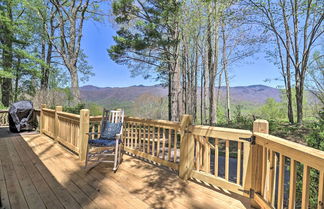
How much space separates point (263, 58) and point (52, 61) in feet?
45.6

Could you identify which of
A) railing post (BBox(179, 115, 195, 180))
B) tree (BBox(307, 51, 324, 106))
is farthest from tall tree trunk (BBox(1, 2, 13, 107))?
tree (BBox(307, 51, 324, 106))

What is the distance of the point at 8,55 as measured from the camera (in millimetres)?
9969

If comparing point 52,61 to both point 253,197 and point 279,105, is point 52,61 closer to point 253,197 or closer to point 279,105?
point 253,197

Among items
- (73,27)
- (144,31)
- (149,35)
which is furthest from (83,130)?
(73,27)

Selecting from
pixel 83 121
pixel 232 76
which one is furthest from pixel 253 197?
pixel 232 76

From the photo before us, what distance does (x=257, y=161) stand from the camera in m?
1.92

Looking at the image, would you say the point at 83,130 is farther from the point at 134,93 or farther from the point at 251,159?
the point at 134,93

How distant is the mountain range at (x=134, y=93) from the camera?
33.3 feet

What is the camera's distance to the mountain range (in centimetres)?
1014

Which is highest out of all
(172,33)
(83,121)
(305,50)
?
(172,33)

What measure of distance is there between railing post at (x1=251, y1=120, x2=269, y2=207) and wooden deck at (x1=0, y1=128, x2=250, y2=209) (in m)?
0.27

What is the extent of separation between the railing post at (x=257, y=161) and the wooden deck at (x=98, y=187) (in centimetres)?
27

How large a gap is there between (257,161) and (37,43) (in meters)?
15.0

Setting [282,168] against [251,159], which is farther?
[251,159]
